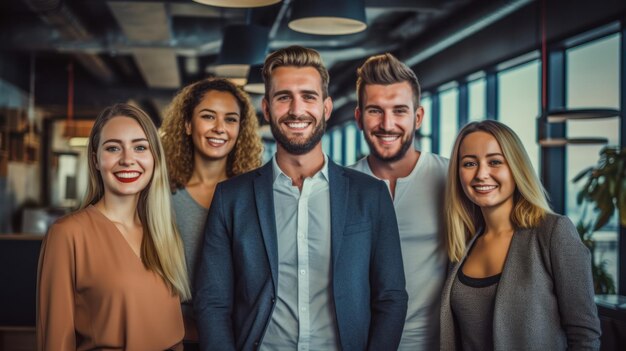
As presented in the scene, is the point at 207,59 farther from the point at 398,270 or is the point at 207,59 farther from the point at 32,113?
the point at 398,270

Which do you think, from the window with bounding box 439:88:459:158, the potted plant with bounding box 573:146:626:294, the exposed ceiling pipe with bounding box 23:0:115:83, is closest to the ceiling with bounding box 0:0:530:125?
the exposed ceiling pipe with bounding box 23:0:115:83

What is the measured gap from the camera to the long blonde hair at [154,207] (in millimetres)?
2463

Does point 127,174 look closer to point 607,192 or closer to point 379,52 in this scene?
point 607,192

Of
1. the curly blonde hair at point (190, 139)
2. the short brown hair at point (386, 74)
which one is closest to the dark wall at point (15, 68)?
the curly blonde hair at point (190, 139)

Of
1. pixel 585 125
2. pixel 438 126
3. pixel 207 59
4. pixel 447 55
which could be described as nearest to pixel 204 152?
pixel 585 125

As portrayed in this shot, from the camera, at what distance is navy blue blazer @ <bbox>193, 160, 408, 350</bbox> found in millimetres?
2326

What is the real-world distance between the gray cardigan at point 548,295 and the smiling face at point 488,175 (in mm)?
173

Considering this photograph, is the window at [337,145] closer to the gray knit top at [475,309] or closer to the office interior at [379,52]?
the office interior at [379,52]

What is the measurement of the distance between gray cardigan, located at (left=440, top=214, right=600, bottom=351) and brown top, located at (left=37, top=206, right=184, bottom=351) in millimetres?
1158

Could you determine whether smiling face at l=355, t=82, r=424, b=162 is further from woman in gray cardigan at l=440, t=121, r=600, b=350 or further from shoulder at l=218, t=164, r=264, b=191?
shoulder at l=218, t=164, r=264, b=191

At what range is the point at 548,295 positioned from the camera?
2.32 metres

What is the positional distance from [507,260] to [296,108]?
34.8 inches

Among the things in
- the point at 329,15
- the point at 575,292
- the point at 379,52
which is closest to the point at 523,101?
the point at 379,52

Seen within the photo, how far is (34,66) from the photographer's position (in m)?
12.5
